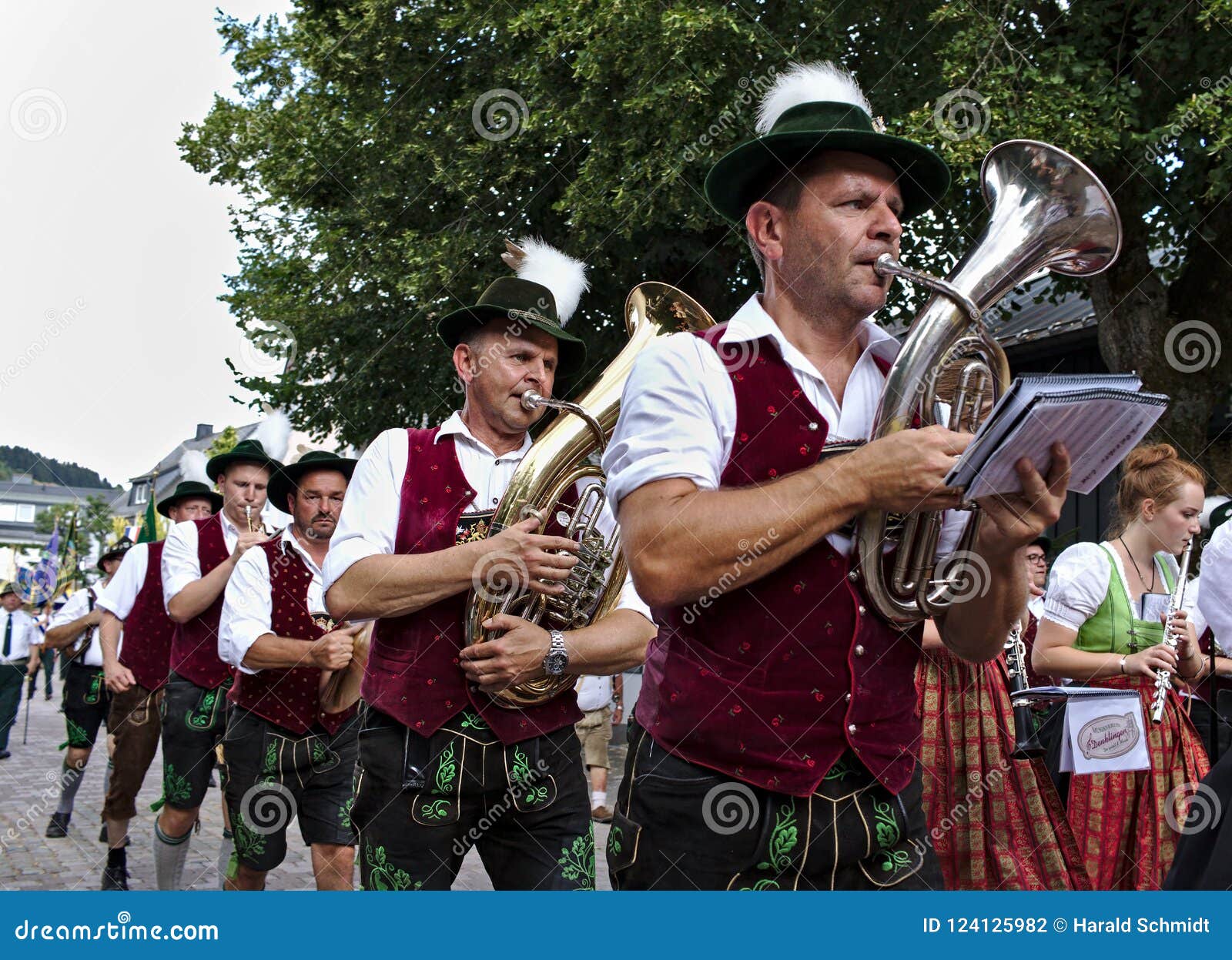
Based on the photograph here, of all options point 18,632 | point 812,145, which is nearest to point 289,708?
point 812,145

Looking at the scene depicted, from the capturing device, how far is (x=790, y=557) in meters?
2.14

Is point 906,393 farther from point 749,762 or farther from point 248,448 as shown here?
point 248,448

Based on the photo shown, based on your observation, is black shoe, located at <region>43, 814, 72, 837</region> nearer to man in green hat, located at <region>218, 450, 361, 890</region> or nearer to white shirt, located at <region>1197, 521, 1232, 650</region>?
man in green hat, located at <region>218, 450, 361, 890</region>

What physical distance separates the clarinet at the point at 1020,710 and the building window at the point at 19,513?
448ft

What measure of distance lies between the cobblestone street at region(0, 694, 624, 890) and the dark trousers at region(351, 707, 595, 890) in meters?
2.24

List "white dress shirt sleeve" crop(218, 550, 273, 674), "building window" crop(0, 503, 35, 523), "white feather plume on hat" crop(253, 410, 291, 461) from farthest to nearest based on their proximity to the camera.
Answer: "building window" crop(0, 503, 35, 523)
"white feather plume on hat" crop(253, 410, 291, 461)
"white dress shirt sleeve" crop(218, 550, 273, 674)

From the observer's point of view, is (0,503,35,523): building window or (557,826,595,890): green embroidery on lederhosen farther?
(0,503,35,523): building window

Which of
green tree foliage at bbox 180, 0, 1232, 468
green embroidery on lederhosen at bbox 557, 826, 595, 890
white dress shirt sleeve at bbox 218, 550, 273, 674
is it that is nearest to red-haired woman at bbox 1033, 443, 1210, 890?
green embroidery on lederhosen at bbox 557, 826, 595, 890

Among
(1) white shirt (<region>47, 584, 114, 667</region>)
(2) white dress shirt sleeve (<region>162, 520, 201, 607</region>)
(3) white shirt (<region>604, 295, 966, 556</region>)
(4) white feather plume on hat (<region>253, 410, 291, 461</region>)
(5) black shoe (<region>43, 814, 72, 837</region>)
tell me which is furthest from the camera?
(1) white shirt (<region>47, 584, 114, 667</region>)

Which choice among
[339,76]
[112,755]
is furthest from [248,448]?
[339,76]

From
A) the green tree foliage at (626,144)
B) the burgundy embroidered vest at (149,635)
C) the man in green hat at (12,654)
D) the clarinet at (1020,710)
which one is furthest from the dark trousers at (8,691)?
the clarinet at (1020,710)

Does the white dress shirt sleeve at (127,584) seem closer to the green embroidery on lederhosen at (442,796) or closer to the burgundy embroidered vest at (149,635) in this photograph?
the burgundy embroidered vest at (149,635)

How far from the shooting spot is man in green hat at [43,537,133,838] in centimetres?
936

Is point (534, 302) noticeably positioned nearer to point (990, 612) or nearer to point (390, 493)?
point (390, 493)
